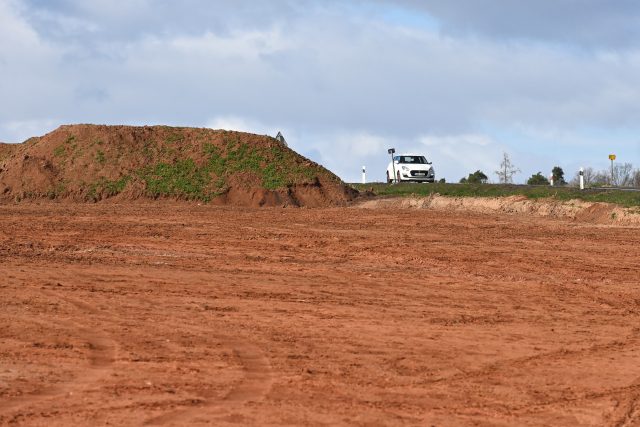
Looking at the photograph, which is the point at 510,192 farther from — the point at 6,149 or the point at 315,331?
the point at 6,149

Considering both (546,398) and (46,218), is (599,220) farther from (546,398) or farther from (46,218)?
(546,398)

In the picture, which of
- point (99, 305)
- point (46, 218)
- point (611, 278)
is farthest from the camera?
point (46, 218)

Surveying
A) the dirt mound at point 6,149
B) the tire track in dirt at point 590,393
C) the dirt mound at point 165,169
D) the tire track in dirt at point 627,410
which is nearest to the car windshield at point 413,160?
the dirt mound at point 165,169

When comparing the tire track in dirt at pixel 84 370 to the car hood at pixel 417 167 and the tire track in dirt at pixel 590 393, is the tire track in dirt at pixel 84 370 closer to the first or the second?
the tire track in dirt at pixel 590 393

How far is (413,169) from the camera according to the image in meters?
51.4

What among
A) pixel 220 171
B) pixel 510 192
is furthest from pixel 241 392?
pixel 220 171

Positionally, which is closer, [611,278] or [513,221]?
[611,278]

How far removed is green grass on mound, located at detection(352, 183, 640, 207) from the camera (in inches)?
1387

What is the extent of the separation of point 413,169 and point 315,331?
3859 centimetres

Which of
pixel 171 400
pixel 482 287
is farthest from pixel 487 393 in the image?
pixel 482 287

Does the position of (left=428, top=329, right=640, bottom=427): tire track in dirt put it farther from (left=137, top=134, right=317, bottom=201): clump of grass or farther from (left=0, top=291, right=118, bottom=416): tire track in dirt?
(left=137, top=134, right=317, bottom=201): clump of grass

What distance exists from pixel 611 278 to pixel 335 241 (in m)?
7.60

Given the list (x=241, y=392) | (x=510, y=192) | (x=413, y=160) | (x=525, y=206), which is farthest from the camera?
(x=413, y=160)

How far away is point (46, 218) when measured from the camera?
32625 millimetres
